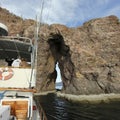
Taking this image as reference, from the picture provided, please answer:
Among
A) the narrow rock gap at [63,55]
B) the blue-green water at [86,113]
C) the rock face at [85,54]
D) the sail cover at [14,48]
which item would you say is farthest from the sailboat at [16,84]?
the narrow rock gap at [63,55]

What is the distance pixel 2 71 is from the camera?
1166cm

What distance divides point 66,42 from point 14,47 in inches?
1462

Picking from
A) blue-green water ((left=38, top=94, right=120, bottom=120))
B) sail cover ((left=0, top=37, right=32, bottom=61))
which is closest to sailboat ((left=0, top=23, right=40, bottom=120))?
sail cover ((left=0, top=37, right=32, bottom=61))

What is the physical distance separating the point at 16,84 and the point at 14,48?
3750 mm

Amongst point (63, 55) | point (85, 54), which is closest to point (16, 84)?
point (85, 54)

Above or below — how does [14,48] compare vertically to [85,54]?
below

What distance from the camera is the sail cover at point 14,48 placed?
1359 centimetres

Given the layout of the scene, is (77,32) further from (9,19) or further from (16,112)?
(16,112)

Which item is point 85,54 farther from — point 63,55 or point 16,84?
point 16,84

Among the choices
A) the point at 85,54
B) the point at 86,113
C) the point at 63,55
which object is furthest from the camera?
the point at 63,55

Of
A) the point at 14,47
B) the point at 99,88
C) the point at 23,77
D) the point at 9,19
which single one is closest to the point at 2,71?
the point at 23,77

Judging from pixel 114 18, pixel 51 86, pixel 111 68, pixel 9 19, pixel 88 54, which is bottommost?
pixel 51 86

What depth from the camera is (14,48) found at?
1464 centimetres

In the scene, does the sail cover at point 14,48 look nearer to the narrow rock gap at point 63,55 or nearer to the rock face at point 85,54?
the rock face at point 85,54
